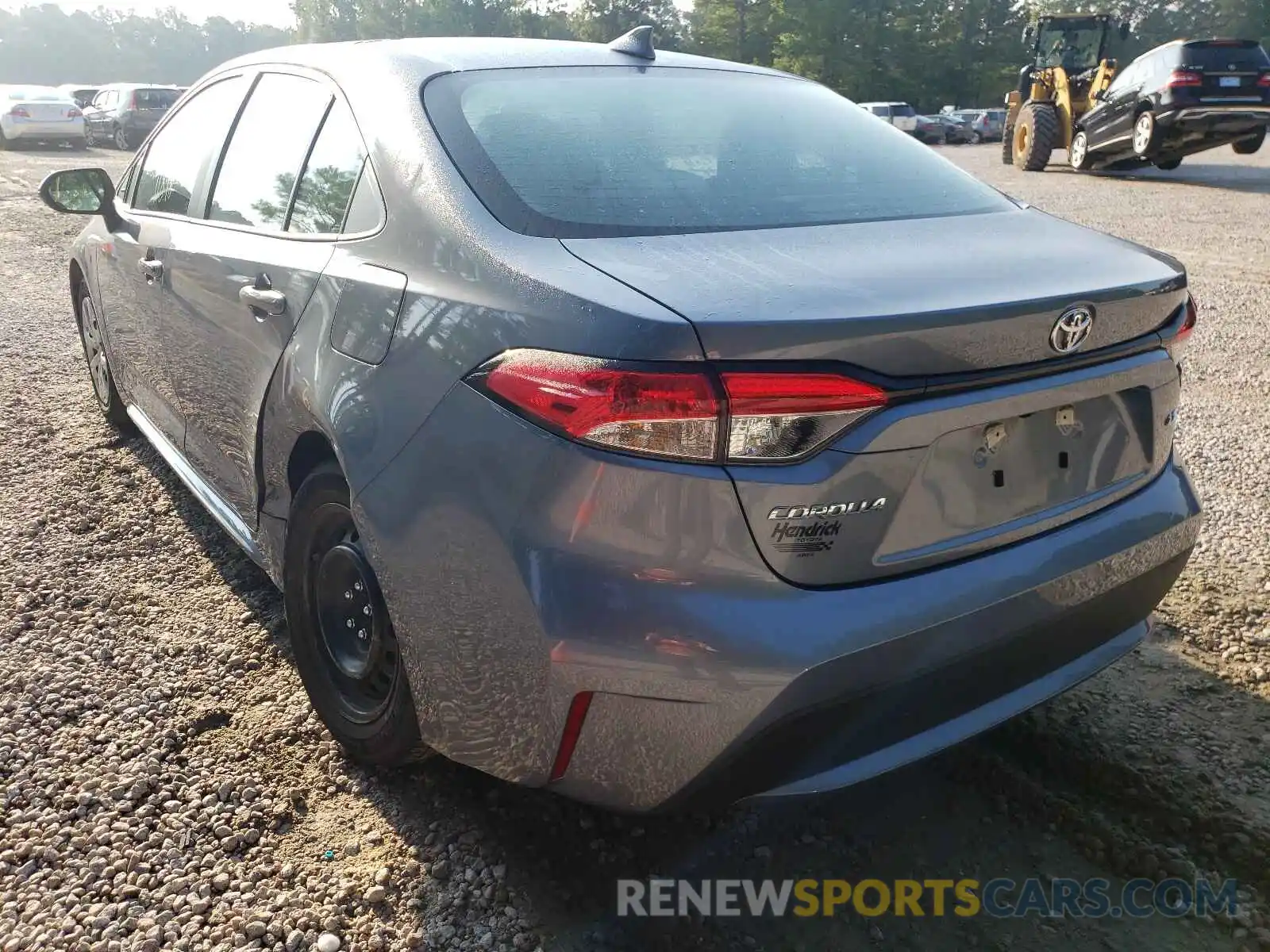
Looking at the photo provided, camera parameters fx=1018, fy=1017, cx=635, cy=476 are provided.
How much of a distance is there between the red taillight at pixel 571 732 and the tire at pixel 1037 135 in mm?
18766

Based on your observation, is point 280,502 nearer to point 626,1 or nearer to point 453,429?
point 453,429

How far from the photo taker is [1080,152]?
17516mm

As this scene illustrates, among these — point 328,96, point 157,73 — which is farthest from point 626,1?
point 328,96

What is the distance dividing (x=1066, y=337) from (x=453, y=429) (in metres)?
1.12

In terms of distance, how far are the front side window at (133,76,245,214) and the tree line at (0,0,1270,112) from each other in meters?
34.2

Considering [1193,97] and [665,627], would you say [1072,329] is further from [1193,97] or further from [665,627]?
[1193,97]

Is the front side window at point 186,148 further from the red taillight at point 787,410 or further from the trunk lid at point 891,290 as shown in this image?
the red taillight at point 787,410

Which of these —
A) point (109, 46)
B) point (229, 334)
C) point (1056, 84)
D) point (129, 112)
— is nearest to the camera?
point (229, 334)

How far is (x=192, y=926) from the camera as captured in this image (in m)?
2.01

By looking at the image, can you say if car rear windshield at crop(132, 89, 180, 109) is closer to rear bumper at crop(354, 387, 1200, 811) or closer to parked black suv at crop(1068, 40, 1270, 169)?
parked black suv at crop(1068, 40, 1270, 169)

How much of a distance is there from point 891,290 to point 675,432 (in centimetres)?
46

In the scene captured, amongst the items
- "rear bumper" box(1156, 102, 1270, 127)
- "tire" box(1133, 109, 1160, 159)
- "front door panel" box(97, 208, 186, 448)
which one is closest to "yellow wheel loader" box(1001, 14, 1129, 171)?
"tire" box(1133, 109, 1160, 159)

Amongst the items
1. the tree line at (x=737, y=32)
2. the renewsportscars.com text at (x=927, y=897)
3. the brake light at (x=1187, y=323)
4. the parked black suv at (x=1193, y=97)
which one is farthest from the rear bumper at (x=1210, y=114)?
the tree line at (x=737, y=32)

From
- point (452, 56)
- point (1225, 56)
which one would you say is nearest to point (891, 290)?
point (452, 56)
